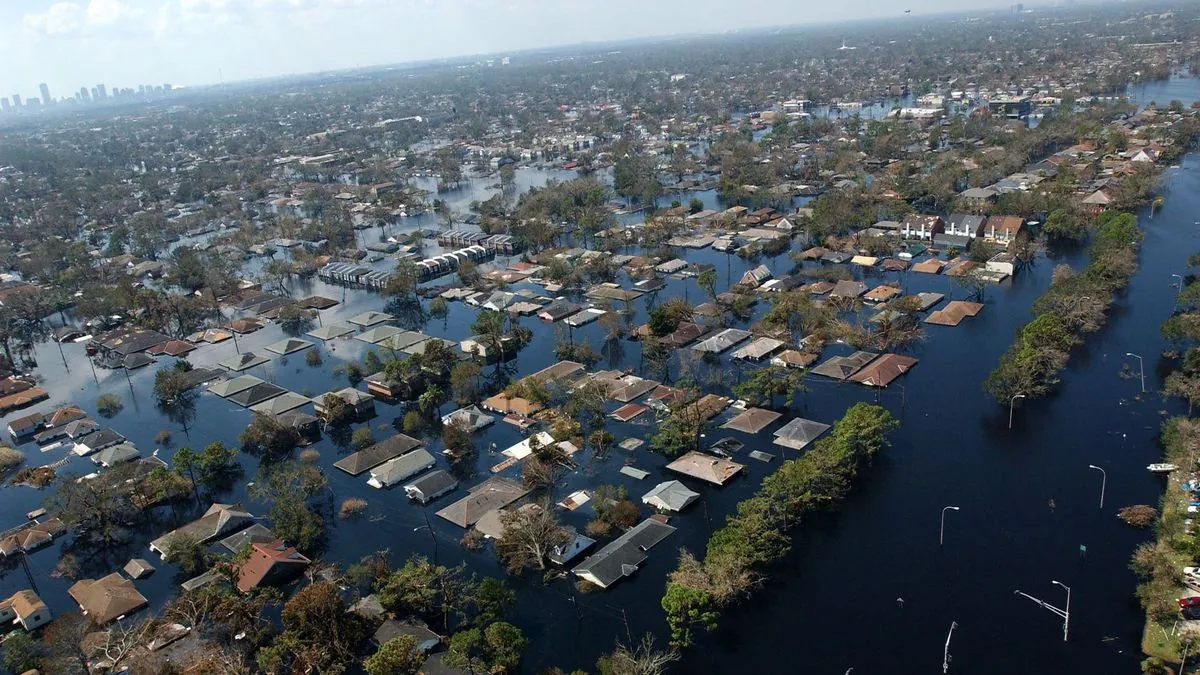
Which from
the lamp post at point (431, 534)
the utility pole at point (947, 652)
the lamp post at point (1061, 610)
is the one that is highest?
the lamp post at point (431, 534)

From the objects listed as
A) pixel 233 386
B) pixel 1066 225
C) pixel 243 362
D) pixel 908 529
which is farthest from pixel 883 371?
pixel 243 362

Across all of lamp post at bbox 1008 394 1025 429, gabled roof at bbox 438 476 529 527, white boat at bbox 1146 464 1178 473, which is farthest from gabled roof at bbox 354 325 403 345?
white boat at bbox 1146 464 1178 473

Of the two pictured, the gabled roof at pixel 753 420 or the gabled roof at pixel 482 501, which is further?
the gabled roof at pixel 753 420

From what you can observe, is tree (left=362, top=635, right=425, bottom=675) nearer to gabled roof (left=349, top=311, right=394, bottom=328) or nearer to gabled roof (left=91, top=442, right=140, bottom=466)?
gabled roof (left=91, top=442, right=140, bottom=466)

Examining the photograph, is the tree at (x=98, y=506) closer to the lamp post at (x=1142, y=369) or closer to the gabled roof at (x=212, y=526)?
the gabled roof at (x=212, y=526)

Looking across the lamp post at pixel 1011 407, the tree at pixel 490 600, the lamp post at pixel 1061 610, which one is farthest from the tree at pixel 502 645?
the lamp post at pixel 1011 407

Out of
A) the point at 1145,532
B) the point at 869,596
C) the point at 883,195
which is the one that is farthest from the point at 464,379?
the point at 883,195
